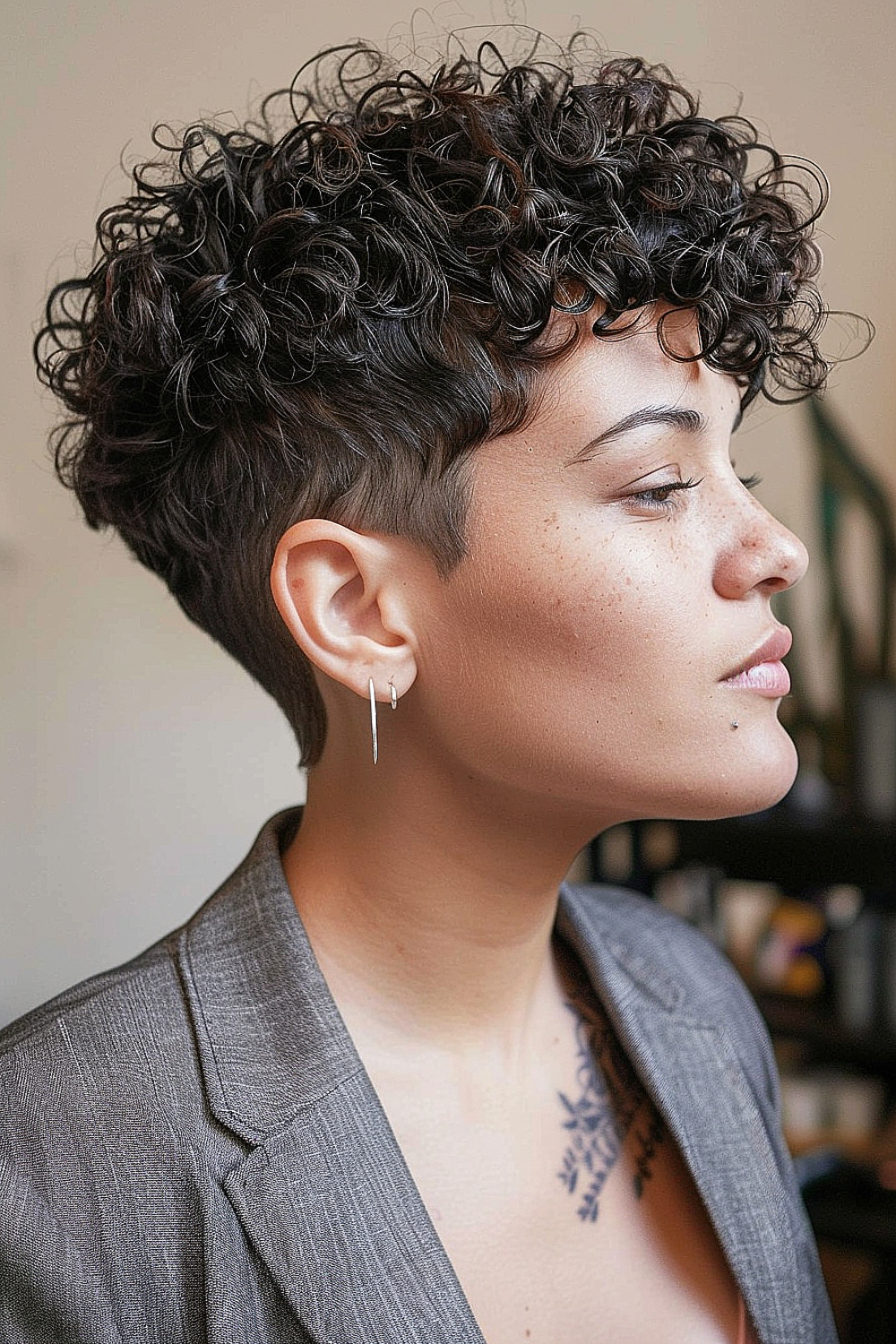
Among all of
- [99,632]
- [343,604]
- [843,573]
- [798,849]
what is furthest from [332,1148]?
[843,573]

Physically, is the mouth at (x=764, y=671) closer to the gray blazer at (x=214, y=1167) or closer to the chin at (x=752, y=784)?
the chin at (x=752, y=784)

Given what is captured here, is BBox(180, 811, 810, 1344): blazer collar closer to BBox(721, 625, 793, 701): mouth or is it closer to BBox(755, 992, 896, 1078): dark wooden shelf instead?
BBox(721, 625, 793, 701): mouth

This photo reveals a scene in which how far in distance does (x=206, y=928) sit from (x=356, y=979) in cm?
16

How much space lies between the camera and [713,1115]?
50.2 inches

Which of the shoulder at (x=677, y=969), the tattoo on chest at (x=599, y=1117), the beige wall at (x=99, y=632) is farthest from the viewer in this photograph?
the beige wall at (x=99, y=632)

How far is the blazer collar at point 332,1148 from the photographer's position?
95 cm

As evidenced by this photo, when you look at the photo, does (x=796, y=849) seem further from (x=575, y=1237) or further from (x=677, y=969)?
(x=575, y=1237)

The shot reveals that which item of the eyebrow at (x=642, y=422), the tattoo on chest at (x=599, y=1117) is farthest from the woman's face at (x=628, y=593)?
the tattoo on chest at (x=599, y=1117)

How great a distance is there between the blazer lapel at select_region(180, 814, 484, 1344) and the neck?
7cm

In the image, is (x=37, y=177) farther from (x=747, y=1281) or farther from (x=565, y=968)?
(x=747, y=1281)

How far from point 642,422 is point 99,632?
→ 1010 millimetres

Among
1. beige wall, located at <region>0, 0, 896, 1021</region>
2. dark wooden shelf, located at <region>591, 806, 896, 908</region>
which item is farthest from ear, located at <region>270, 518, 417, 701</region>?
dark wooden shelf, located at <region>591, 806, 896, 908</region>

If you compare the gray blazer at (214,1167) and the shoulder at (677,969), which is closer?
the gray blazer at (214,1167)

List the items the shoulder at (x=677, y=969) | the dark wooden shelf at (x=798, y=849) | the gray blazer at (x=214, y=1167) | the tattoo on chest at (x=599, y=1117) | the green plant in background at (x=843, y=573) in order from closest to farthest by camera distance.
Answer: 1. the gray blazer at (x=214, y=1167)
2. the tattoo on chest at (x=599, y=1117)
3. the shoulder at (x=677, y=969)
4. the dark wooden shelf at (x=798, y=849)
5. the green plant in background at (x=843, y=573)
